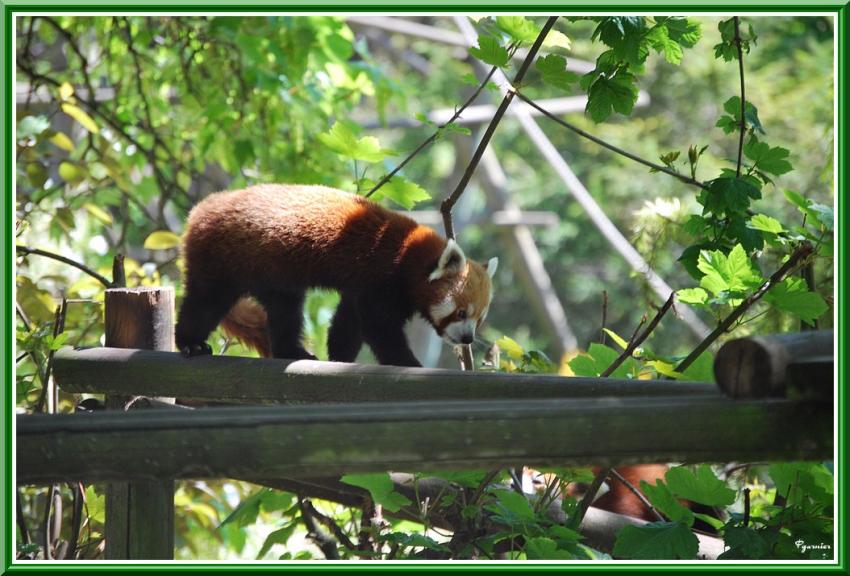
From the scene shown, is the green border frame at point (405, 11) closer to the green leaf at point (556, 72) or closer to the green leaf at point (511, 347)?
the green leaf at point (556, 72)

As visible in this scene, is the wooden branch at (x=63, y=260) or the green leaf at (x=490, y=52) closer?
the green leaf at (x=490, y=52)

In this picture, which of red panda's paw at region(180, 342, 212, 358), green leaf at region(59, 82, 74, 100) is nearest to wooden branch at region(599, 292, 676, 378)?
red panda's paw at region(180, 342, 212, 358)

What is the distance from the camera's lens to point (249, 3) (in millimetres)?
1715

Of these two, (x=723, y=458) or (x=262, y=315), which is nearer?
(x=723, y=458)

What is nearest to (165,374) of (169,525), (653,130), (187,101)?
(169,525)

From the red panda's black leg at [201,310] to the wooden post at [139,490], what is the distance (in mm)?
85

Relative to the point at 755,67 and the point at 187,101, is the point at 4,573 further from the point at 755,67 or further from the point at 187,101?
the point at 755,67

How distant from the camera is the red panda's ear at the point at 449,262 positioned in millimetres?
2727

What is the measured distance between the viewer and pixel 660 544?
5.91 ft

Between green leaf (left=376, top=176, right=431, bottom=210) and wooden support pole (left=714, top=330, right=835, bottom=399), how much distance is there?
1.32m

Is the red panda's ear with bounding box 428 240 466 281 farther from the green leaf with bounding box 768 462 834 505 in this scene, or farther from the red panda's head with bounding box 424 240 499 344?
the green leaf with bounding box 768 462 834 505

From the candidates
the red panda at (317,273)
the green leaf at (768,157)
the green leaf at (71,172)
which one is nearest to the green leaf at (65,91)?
the green leaf at (71,172)

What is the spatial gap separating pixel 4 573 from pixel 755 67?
10.8 meters

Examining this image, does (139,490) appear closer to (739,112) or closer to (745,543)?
(745,543)
